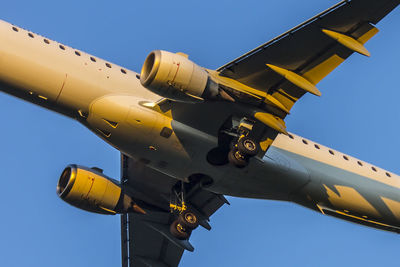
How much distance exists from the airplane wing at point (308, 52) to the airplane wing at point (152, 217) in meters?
6.69

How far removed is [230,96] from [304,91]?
3335mm

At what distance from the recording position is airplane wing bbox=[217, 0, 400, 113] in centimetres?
3244

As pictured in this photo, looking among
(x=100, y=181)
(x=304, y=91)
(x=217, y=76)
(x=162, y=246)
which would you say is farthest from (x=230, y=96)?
(x=162, y=246)

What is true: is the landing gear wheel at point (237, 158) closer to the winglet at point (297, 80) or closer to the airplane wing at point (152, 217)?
the winglet at point (297, 80)

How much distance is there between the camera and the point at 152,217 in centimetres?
Answer: 4150

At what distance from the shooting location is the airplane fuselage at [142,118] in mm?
33719

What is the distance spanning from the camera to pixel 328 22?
3266cm

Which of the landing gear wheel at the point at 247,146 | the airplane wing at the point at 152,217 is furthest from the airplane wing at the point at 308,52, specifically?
the airplane wing at the point at 152,217

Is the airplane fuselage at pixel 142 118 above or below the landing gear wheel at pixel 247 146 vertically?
below

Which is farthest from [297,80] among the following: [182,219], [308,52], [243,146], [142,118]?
[182,219]

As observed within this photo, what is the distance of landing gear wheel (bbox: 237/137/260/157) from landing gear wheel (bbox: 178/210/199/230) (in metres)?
5.51

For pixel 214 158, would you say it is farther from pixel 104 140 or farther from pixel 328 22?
pixel 328 22

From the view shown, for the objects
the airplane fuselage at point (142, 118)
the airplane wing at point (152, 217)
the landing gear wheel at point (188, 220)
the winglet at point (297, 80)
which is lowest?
the airplane wing at point (152, 217)

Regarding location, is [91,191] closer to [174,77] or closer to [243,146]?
[243,146]
